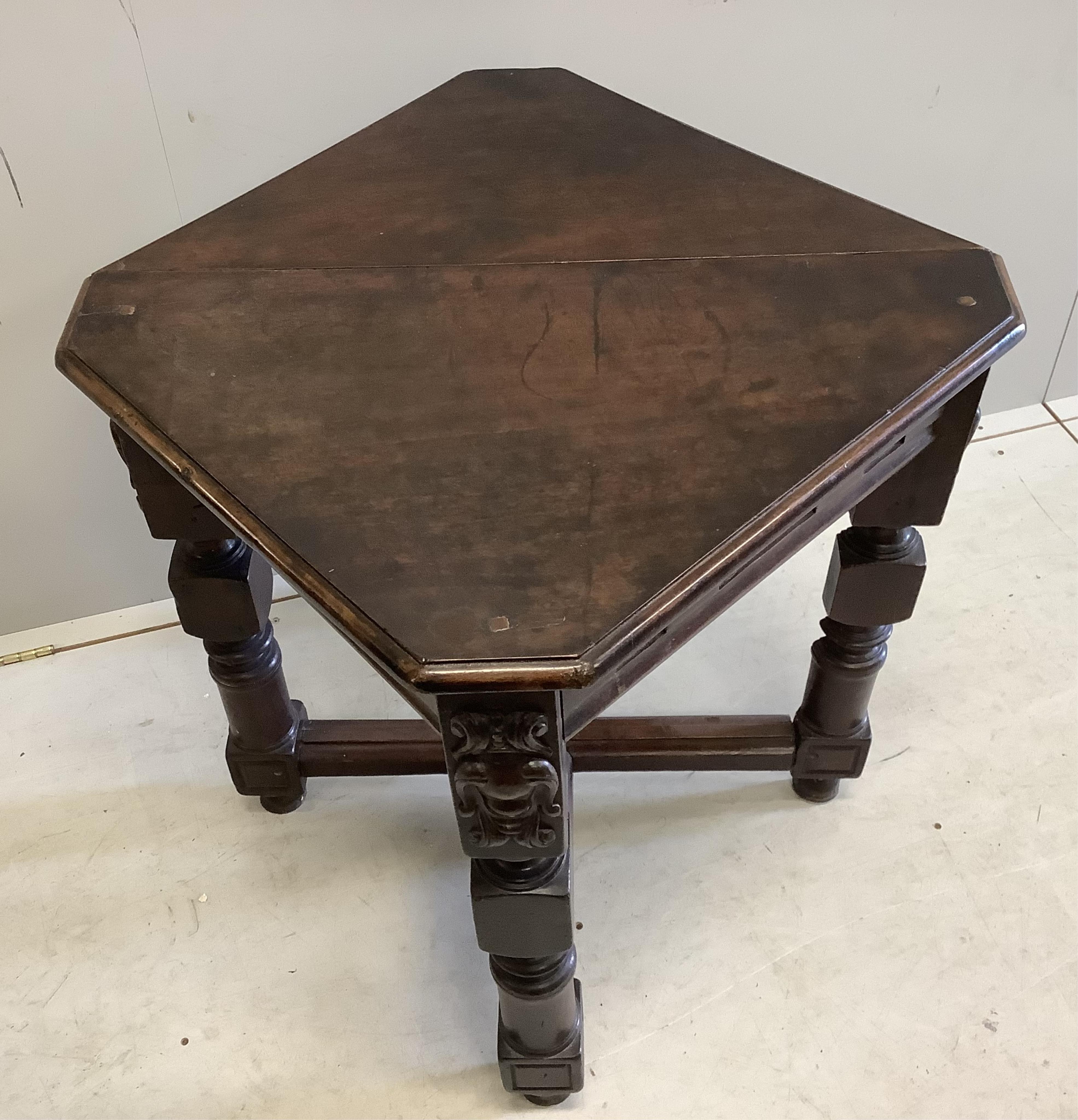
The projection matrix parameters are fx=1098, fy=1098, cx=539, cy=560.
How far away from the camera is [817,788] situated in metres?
1.30

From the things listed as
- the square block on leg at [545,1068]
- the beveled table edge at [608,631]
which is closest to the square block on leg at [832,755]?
the square block on leg at [545,1068]

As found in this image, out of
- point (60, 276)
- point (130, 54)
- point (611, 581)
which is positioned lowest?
point (60, 276)

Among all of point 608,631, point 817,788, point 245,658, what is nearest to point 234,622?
point 245,658

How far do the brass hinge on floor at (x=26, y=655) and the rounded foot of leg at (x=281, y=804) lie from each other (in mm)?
428

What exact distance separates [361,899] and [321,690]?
32cm

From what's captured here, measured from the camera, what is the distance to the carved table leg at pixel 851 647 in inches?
41.5

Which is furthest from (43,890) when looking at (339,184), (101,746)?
(339,184)

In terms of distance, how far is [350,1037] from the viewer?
112 centimetres

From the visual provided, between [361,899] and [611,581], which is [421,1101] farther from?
[611,581]

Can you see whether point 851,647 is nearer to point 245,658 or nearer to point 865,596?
point 865,596

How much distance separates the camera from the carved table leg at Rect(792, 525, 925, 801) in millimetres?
1055

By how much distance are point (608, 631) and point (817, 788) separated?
0.76 metres

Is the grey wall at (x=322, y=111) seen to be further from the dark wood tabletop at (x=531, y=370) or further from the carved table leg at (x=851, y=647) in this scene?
the carved table leg at (x=851, y=647)

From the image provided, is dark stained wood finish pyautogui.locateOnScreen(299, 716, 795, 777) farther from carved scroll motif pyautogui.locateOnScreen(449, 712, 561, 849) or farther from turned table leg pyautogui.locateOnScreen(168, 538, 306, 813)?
carved scroll motif pyautogui.locateOnScreen(449, 712, 561, 849)
